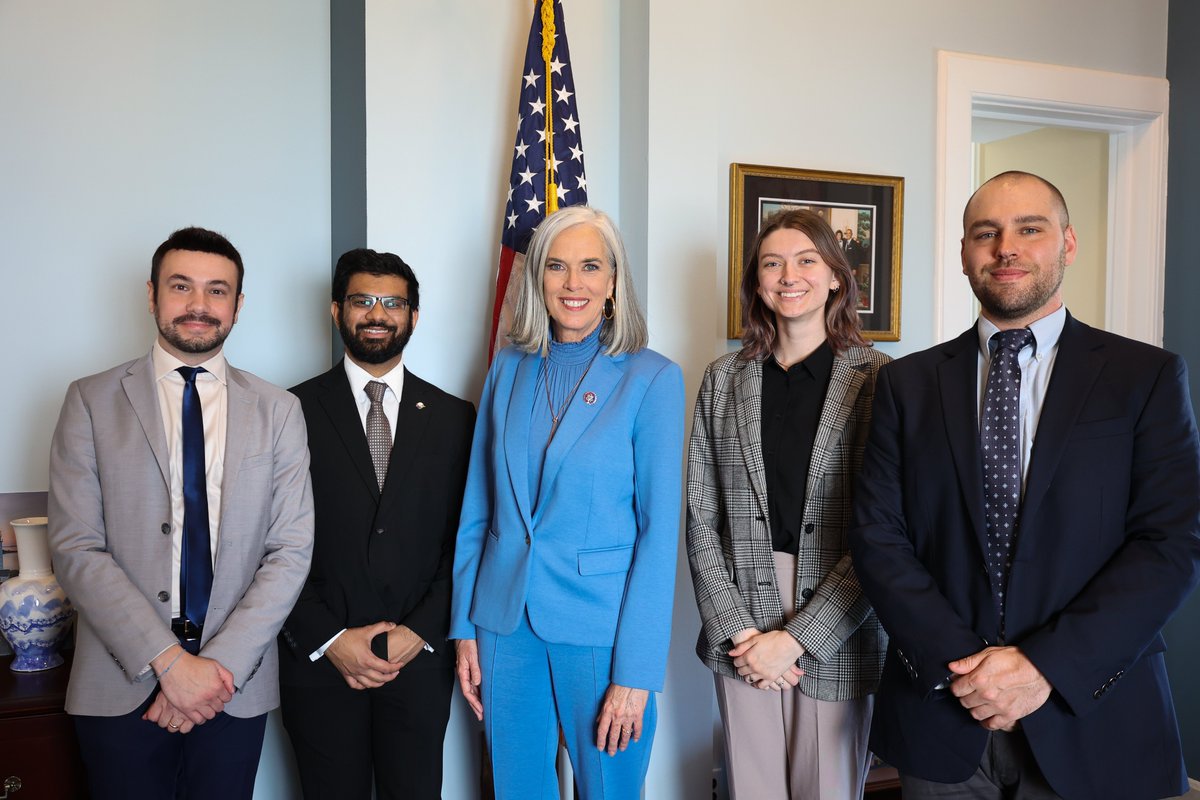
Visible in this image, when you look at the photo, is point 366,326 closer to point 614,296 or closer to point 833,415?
point 614,296

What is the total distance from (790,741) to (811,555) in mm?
478

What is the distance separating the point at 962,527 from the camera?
6.01ft

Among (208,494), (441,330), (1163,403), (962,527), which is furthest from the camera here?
(441,330)

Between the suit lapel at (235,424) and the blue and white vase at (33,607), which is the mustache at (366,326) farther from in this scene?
the blue and white vase at (33,607)

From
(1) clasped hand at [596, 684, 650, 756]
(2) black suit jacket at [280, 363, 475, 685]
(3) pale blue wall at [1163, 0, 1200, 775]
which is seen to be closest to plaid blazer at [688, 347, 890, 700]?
(1) clasped hand at [596, 684, 650, 756]

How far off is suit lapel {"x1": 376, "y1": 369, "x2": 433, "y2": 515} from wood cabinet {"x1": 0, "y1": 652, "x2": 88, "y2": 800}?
1029 mm

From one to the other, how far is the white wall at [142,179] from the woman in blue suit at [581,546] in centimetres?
135

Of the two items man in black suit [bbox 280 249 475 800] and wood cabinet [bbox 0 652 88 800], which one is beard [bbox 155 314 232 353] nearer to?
man in black suit [bbox 280 249 475 800]

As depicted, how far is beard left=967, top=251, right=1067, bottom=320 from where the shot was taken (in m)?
1.85

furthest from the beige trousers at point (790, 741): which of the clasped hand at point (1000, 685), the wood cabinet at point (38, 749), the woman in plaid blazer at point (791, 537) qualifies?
the wood cabinet at point (38, 749)

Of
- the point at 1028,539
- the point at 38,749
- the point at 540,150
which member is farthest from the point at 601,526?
the point at 38,749

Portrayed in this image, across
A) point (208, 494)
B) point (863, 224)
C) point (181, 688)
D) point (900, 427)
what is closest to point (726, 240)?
point (863, 224)

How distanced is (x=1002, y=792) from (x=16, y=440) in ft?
9.97

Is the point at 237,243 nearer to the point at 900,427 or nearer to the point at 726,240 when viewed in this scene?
the point at 726,240
